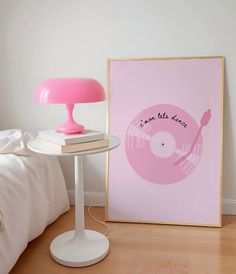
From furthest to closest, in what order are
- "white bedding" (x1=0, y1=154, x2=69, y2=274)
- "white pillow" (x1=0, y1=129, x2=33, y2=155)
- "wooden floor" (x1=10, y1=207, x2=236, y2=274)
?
"white pillow" (x1=0, y1=129, x2=33, y2=155), "wooden floor" (x1=10, y1=207, x2=236, y2=274), "white bedding" (x1=0, y1=154, x2=69, y2=274)

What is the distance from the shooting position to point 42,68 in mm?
2299

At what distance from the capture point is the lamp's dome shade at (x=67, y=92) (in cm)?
162

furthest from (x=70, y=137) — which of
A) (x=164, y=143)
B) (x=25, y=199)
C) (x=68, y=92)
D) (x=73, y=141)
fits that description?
(x=164, y=143)

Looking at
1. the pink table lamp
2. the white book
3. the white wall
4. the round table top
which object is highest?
the white wall

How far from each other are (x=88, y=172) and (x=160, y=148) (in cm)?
54

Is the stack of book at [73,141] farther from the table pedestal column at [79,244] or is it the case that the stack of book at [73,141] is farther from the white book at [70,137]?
the table pedestal column at [79,244]

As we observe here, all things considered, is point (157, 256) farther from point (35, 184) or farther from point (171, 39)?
point (171, 39)

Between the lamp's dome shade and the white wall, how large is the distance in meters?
0.59

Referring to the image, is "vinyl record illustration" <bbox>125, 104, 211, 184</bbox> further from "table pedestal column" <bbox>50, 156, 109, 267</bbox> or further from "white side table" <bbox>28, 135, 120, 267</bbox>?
"table pedestal column" <bbox>50, 156, 109, 267</bbox>

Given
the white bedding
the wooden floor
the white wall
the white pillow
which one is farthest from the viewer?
the white wall

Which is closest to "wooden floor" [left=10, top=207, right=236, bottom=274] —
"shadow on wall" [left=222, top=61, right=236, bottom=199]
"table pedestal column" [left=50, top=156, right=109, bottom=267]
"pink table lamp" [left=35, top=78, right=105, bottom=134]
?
"table pedestal column" [left=50, top=156, right=109, bottom=267]

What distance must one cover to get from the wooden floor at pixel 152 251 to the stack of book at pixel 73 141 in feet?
1.91

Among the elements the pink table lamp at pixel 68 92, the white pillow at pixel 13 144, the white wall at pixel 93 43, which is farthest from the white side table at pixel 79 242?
the white wall at pixel 93 43

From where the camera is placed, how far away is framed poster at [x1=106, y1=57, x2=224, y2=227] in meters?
2.12
